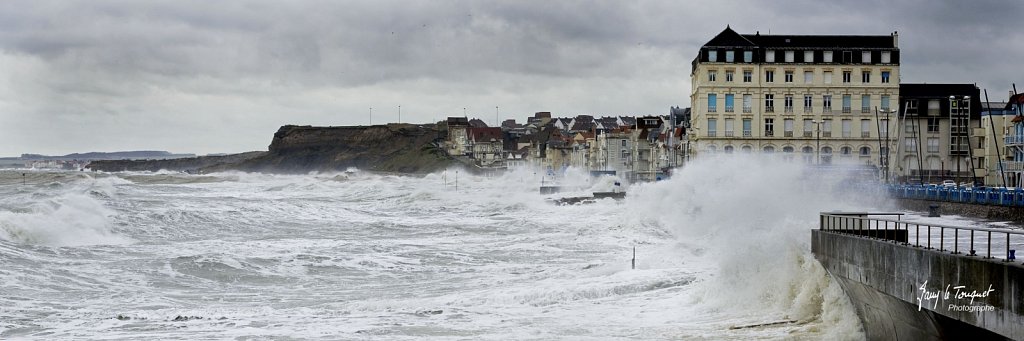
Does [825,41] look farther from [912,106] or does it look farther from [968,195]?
[968,195]

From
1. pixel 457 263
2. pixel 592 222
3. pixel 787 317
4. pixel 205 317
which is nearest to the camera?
pixel 787 317

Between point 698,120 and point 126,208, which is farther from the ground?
point 698,120

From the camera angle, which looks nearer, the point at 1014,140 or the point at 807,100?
the point at 1014,140

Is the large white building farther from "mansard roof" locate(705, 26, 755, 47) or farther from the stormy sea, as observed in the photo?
the stormy sea

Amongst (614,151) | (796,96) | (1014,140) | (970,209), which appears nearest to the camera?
(970,209)

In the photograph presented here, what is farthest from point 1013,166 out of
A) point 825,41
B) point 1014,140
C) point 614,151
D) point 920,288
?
point 614,151

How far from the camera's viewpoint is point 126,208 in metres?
48.8

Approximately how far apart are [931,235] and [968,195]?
24215mm

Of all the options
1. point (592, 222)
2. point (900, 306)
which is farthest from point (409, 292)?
point (592, 222)

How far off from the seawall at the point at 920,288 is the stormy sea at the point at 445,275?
2.26 feet

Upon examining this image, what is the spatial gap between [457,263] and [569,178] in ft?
268

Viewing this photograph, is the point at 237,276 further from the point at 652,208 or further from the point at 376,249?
the point at 652,208

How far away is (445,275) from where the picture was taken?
25547 mm

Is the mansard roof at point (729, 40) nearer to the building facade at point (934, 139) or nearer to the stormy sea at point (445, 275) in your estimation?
the building facade at point (934, 139)
